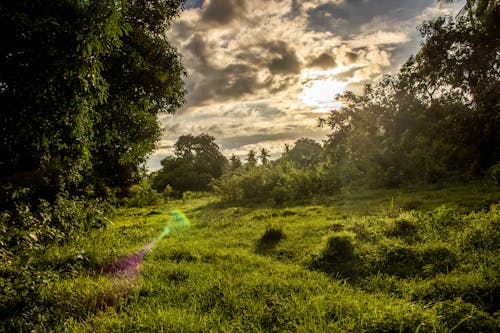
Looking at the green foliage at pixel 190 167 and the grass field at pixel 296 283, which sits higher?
the green foliage at pixel 190 167

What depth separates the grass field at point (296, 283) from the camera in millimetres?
3926

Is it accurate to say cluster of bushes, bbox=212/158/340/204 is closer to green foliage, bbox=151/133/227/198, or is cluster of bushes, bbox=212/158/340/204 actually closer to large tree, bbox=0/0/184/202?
large tree, bbox=0/0/184/202

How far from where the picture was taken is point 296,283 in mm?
5297

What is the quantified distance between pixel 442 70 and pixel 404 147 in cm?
585

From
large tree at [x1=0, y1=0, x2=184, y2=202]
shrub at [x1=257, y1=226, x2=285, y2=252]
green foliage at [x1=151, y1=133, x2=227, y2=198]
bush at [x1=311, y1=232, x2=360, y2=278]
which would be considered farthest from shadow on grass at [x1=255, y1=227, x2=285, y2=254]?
green foliage at [x1=151, y1=133, x2=227, y2=198]

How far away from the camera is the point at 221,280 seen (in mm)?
5523

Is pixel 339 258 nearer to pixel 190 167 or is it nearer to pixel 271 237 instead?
pixel 271 237

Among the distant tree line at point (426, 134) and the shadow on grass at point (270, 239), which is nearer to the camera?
the shadow on grass at point (270, 239)

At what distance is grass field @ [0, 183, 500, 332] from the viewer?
12.9 feet

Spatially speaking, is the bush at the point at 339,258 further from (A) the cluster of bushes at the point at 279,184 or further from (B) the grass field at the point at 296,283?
(A) the cluster of bushes at the point at 279,184

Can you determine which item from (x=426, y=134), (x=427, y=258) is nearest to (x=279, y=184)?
(x=426, y=134)

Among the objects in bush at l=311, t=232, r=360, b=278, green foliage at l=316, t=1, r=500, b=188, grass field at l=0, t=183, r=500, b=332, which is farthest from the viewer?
green foliage at l=316, t=1, r=500, b=188

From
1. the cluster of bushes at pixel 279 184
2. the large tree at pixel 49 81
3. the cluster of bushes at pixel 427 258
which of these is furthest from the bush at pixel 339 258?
the cluster of bushes at pixel 279 184

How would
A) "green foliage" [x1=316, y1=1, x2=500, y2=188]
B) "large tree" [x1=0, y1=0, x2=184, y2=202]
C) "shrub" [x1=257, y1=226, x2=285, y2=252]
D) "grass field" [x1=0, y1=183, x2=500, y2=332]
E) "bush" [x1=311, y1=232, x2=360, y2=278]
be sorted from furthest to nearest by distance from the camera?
"green foliage" [x1=316, y1=1, x2=500, y2=188] → "shrub" [x1=257, y1=226, x2=285, y2=252] → "bush" [x1=311, y1=232, x2=360, y2=278] → "large tree" [x1=0, y1=0, x2=184, y2=202] → "grass field" [x1=0, y1=183, x2=500, y2=332]
